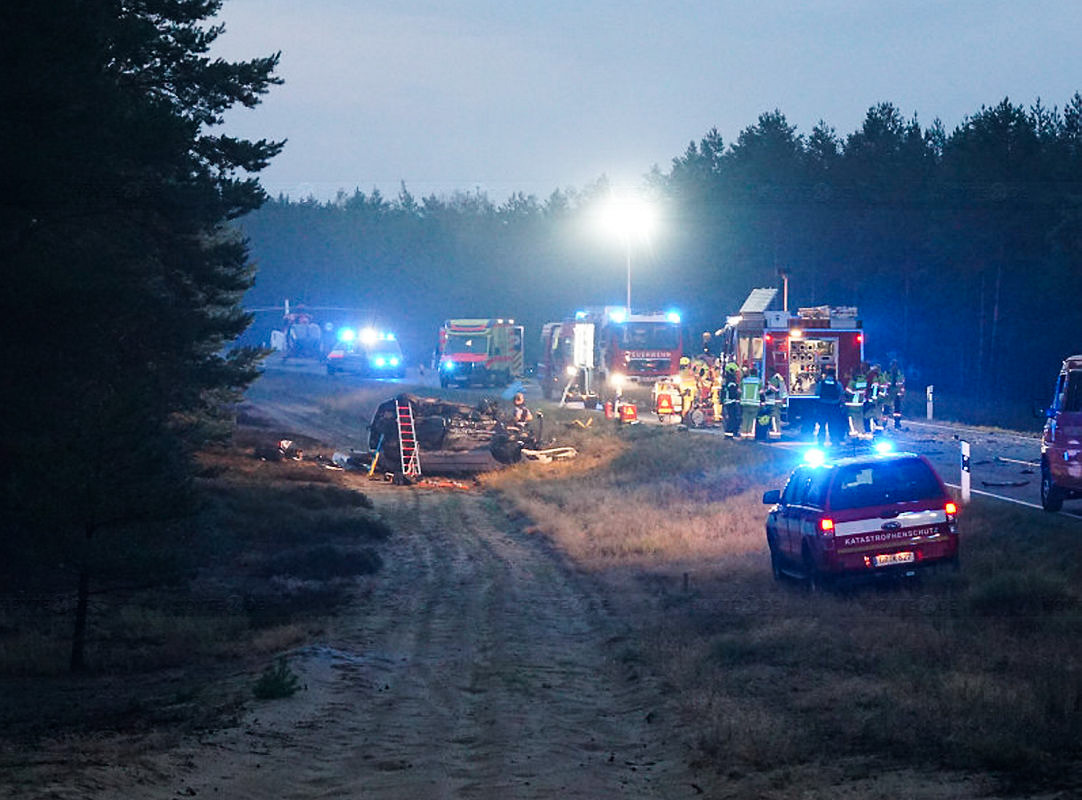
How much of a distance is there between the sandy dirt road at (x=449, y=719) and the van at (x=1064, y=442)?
290 inches

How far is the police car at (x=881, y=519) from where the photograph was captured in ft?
57.4

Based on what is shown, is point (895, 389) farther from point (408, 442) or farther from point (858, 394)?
point (408, 442)

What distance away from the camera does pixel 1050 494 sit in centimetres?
2259

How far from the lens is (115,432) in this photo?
1653 centimetres

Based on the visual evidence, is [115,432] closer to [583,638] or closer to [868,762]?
[583,638]

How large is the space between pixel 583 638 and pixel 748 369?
22.6m

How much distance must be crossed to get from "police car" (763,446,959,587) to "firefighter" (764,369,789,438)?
2008 cm

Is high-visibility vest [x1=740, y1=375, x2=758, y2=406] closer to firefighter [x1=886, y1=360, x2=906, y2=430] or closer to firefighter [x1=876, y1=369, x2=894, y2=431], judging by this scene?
firefighter [x1=876, y1=369, x2=894, y2=431]

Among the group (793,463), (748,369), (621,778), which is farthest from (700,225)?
(621,778)

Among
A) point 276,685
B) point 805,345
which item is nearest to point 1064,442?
point 276,685

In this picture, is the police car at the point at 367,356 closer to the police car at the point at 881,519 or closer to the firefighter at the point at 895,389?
the firefighter at the point at 895,389

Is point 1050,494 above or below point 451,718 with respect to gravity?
above

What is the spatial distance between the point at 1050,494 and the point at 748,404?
53.2ft

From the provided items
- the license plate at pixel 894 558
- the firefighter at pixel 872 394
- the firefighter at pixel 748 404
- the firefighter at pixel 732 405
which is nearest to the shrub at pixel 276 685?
the license plate at pixel 894 558
